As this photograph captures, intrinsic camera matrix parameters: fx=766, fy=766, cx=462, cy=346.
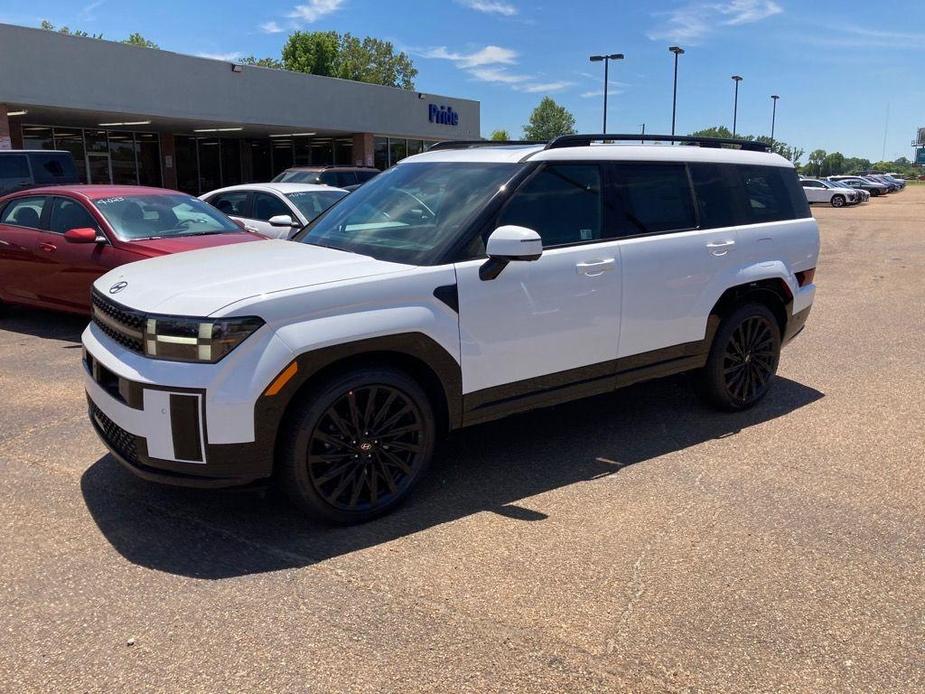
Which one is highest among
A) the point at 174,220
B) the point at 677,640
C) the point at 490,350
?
the point at 174,220

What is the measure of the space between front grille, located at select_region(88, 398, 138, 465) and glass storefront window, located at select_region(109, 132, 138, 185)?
85.6 ft

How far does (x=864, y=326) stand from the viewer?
8641 millimetres

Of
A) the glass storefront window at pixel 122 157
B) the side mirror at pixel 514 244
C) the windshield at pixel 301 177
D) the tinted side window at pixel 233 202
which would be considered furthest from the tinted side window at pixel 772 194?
the glass storefront window at pixel 122 157

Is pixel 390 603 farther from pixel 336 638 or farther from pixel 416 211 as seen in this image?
pixel 416 211

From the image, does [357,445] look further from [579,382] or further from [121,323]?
[579,382]

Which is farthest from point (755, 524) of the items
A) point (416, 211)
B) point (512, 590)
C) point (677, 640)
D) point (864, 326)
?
point (864, 326)

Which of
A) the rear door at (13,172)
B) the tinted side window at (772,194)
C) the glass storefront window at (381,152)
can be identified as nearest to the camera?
the tinted side window at (772,194)

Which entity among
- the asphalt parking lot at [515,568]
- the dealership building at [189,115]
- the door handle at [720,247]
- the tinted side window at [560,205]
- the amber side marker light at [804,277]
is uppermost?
the dealership building at [189,115]

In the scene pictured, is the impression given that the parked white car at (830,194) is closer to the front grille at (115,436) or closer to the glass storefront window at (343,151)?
the glass storefront window at (343,151)

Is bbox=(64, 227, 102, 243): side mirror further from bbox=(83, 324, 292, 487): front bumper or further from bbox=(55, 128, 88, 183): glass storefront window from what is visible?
bbox=(55, 128, 88, 183): glass storefront window

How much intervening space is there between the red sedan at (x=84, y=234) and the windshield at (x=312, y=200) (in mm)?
1951

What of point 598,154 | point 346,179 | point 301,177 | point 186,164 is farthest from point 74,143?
point 598,154

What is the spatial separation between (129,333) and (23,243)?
5.70m

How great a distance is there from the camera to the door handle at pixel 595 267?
4316mm
